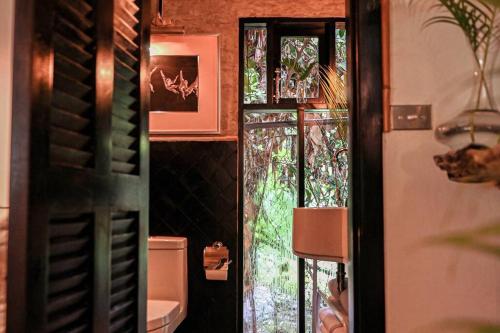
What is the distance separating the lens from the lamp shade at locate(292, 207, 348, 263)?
70.1 inches

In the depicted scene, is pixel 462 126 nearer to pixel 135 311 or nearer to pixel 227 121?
pixel 135 311

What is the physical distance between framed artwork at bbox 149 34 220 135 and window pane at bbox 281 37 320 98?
47cm

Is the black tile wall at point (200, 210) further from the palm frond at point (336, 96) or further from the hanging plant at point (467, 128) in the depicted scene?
the hanging plant at point (467, 128)

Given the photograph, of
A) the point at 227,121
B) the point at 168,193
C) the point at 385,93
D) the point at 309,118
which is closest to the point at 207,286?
the point at 168,193

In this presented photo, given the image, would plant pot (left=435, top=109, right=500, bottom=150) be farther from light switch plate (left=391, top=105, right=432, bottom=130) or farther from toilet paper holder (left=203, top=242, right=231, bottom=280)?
toilet paper holder (left=203, top=242, right=231, bottom=280)

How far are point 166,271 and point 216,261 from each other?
1.02ft

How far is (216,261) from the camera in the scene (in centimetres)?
280

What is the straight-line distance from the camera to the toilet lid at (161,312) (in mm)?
2246

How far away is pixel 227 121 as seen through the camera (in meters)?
2.94

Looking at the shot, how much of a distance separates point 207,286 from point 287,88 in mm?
1417

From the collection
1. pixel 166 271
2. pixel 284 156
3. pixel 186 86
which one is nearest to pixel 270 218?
pixel 284 156

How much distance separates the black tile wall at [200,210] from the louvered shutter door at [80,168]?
4.49 ft

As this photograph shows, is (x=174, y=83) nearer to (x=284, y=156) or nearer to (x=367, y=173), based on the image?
(x=284, y=156)

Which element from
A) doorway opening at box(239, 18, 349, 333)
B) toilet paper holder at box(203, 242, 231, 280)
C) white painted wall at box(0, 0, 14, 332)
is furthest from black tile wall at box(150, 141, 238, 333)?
white painted wall at box(0, 0, 14, 332)
